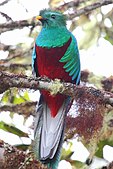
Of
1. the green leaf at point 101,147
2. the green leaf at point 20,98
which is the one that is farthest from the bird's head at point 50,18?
the green leaf at point 20,98

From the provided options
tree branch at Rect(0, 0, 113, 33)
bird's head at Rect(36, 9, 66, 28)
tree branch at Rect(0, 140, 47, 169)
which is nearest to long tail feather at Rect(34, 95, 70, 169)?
tree branch at Rect(0, 140, 47, 169)

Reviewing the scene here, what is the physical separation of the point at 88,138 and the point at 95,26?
9.30 ft

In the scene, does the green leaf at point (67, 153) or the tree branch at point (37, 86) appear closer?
the tree branch at point (37, 86)

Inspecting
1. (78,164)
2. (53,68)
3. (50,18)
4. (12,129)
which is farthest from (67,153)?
(50,18)

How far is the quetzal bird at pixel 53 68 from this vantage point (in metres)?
3.80

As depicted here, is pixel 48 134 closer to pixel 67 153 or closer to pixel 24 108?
pixel 67 153

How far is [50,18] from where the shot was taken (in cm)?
432

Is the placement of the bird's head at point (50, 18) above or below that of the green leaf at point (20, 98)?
above

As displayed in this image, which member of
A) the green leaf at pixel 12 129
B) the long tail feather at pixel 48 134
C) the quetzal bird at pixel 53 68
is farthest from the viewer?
the green leaf at pixel 12 129

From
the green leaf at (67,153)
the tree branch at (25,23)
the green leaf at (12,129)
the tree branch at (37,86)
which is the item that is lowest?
the green leaf at (67,153)

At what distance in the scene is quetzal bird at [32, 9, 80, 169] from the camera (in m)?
3.80

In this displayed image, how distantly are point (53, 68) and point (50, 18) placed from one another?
17.9 inches

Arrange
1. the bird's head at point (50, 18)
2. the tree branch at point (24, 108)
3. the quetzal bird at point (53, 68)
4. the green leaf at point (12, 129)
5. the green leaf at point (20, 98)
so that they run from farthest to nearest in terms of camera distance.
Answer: the green leaf at point (20, 98)
the tree branch at point (24, 108)
the green leaf at point (12, 129)
the bird's head at point (50, 18)
the quetzal bird at point (53, 68)

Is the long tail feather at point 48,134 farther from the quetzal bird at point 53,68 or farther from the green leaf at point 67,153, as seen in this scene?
the green leaf at point 67,153
